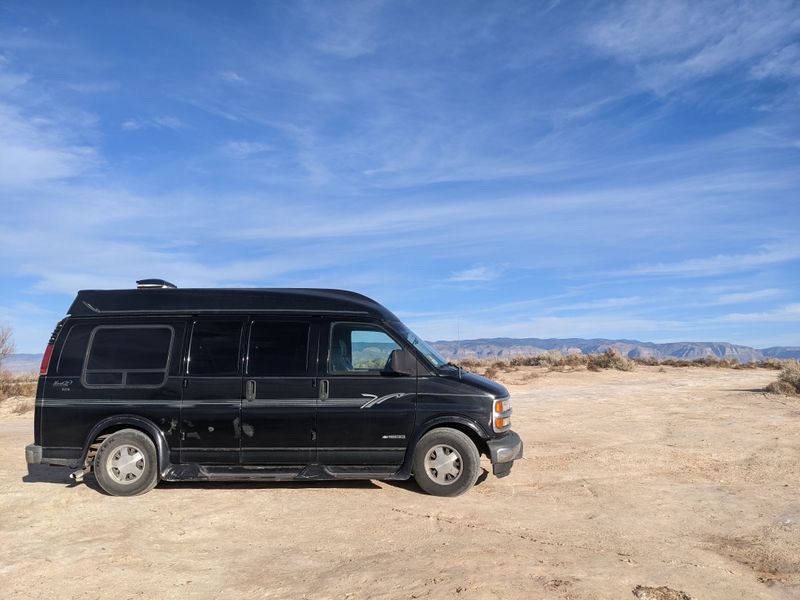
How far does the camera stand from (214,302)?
8.02 meters

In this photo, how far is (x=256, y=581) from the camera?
4922 mm

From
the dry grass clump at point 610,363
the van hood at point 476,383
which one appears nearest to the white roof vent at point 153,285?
the van hood at point 476,383

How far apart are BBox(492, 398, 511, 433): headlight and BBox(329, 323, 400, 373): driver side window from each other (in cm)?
135

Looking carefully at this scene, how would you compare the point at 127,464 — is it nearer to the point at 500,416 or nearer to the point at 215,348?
the point at 215,348

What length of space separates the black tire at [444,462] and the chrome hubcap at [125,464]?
3.29m

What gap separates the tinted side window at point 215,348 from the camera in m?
7.81

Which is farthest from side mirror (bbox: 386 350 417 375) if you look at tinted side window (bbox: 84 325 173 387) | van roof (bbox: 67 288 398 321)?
tinted side window (bbox: 84 325 173 387)

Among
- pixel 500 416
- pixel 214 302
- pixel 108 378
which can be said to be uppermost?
pixel 214 302

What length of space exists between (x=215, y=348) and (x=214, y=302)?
1.91 ft

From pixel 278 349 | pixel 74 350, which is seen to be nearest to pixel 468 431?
pixel 278 349

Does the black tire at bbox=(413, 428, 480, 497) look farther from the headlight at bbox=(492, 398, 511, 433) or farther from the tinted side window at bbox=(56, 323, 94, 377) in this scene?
the tinted side window at bbox=(56, 323, 94, 377)

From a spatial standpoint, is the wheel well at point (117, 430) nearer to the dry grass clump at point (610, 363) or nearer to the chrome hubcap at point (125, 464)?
the chrome hubcap at point (125, 464)

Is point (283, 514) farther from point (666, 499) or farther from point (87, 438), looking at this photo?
point (666, 499)

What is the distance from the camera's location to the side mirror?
24.9 ft
